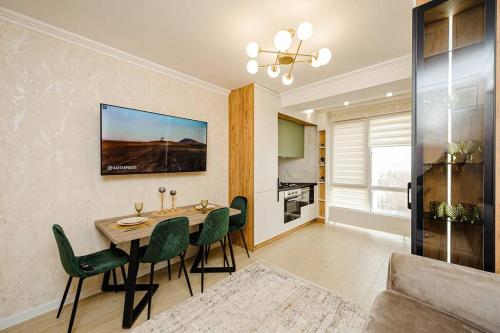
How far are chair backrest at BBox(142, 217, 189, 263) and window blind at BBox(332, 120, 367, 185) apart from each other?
3814mm

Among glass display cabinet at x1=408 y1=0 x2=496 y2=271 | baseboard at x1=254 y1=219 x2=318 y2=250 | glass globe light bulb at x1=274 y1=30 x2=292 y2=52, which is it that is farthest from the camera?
baseboard at x1=254 y1=219 x2=318 y2=250

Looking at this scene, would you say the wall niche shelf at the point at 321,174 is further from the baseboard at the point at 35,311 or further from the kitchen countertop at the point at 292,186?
the baseboard at the point at 35,311

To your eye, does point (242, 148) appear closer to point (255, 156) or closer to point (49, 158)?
point (255, 156)

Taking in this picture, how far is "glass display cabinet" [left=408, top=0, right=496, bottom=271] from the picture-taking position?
1330 millimetres

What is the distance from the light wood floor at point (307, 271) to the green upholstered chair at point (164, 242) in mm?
408

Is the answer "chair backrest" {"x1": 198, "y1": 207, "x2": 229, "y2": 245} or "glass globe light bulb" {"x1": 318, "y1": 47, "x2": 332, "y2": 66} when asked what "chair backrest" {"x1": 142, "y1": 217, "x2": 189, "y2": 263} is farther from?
"glass globe light bulb" {"x1": 318, "y1": 47, "x2": 332, "y2": 66}

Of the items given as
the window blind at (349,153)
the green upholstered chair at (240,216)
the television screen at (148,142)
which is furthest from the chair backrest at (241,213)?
the window blind at (349,153)

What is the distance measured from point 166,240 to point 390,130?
14.1 ft

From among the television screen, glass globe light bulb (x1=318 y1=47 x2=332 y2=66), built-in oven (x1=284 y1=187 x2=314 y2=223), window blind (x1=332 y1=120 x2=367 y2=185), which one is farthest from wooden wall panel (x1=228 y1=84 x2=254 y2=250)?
window blind (x1=332 y1=120 x2=367 y2=185)

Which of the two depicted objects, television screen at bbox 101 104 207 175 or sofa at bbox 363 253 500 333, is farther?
television screen at bbox 101 104 207 175

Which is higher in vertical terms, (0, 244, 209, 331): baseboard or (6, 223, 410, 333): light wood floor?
(0, 244, 209, 331): baseboard

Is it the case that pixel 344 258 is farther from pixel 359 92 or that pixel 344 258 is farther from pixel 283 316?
pixel 359 92

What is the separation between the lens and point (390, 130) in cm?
389

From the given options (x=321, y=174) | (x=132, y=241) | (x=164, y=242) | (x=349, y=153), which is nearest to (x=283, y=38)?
(x=164, y=242)
